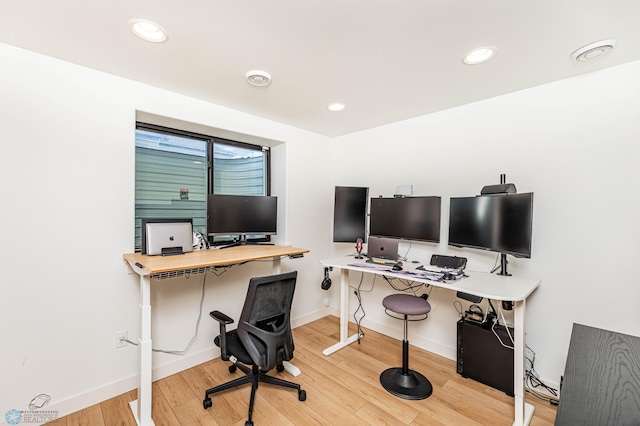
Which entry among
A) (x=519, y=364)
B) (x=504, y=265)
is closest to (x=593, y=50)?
(x=504, y=265)

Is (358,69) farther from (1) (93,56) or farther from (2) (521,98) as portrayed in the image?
(1) (93,56)

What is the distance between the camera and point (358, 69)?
6.45 feet

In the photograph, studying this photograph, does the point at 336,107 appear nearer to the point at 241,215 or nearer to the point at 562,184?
the point at 241,215

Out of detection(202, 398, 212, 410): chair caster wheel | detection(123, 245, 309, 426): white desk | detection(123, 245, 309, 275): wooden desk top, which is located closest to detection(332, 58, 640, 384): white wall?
detection(123, 245, 309, 275): wooden desk top

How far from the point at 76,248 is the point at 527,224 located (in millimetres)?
3186

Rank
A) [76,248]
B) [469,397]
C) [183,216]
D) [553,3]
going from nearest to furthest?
[553,3] → [76,248] → [469,397] → [183,216]

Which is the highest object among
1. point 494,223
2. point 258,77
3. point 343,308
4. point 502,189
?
point 258,77

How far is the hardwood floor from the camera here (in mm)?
1892

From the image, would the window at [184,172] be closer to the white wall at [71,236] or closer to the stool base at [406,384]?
the white wall at [71,236]

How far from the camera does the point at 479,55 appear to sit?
1.78 m

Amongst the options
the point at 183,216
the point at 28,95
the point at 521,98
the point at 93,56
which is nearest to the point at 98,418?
the point at 183,216

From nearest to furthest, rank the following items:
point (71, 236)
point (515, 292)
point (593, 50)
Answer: point (593, 50) → point (515, 292) → point (71, 236)

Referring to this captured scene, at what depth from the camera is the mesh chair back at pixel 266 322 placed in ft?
6.11

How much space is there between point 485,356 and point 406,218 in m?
1.34
